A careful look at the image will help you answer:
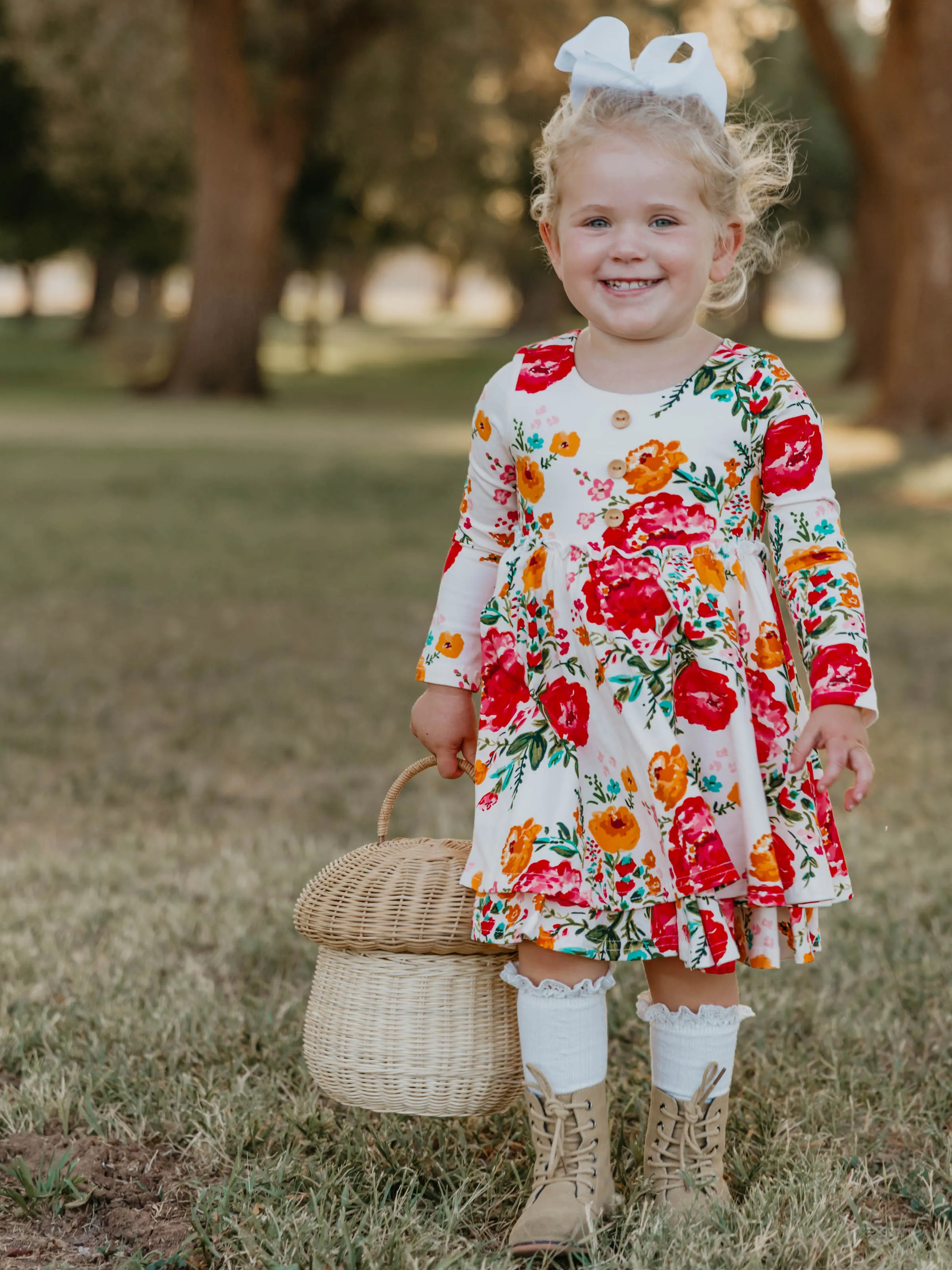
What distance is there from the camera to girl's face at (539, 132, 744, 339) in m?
2.05

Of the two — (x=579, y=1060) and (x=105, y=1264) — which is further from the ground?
(x=579, y=1060)

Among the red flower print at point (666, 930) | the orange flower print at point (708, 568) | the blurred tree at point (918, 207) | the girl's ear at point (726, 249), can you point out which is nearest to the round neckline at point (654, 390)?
the girl's ear at point (726, 249)

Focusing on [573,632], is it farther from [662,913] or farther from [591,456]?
[662,913]

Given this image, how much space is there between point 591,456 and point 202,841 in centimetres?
204

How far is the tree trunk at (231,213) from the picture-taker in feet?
62.2

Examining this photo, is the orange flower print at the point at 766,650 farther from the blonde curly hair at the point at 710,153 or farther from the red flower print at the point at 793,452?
the blonde curly hair at the point at 710,153

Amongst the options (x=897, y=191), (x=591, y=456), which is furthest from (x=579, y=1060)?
(x=897, y=191)

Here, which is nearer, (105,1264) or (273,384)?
(105,1264)

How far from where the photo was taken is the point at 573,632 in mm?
2039

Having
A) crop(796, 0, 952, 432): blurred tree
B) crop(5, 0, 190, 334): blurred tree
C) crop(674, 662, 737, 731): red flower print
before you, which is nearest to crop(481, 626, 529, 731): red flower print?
crop(674, 662, 737, 731): red flower print

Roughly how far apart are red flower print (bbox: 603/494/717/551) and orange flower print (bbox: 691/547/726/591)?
0.02 meters

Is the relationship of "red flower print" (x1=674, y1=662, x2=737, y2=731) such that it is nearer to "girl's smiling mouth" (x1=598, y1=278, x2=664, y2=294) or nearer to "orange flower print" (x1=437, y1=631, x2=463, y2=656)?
"orange flower print" (x1=437, y1=631, x2=463, y2=656)

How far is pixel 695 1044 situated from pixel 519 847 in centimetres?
38

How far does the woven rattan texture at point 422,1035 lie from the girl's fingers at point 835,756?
0.54 meters
